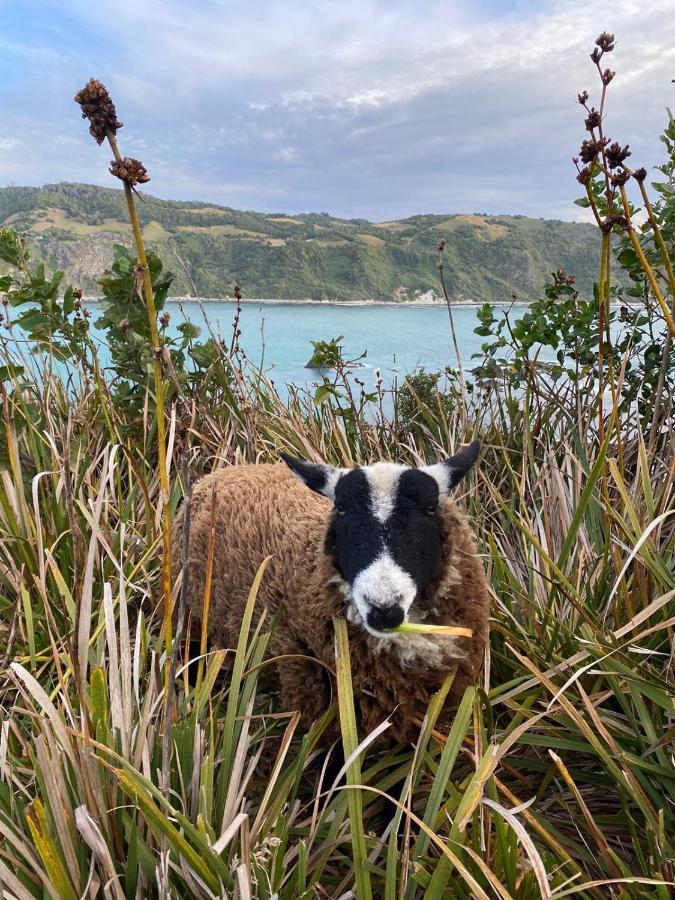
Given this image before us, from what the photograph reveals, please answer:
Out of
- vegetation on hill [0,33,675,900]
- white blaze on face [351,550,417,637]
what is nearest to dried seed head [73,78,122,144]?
vegetation on hill [0,33,675,900]

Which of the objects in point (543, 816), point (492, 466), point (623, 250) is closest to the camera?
point (543, 816)

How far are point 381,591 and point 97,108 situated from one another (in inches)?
55.1

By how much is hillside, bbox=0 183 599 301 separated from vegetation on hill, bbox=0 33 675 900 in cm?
302

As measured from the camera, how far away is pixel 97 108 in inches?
35.8

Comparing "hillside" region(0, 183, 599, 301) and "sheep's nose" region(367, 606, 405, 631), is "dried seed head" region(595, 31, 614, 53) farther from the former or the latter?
"hillside" region(0, 183, 599, 301)

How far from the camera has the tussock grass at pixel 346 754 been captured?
136 cm

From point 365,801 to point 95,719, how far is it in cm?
100

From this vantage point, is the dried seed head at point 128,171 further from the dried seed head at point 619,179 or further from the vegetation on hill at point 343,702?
the dried seed head at point 619,179

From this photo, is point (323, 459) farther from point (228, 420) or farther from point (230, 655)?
point (230, 655)

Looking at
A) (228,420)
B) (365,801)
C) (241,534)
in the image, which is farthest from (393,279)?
(365,801)

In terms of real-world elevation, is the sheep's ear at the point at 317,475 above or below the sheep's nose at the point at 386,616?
above

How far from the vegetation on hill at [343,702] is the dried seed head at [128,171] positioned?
31 mm

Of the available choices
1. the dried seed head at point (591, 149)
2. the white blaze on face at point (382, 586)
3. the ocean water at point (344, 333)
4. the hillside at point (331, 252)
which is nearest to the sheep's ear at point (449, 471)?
the white blaze on face at point (382, 586)

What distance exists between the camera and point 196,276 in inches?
259
